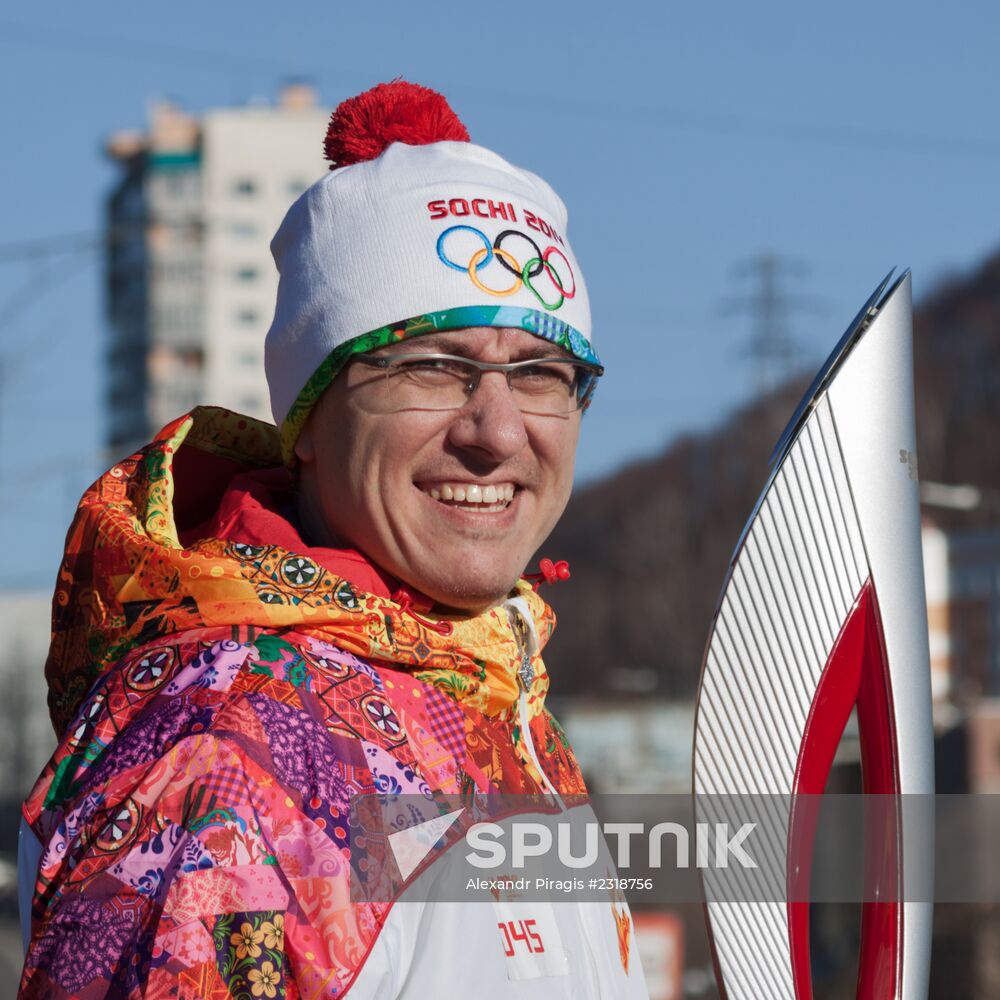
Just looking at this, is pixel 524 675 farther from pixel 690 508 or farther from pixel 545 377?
pixel 690 508

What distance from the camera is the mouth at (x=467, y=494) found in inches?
83.1

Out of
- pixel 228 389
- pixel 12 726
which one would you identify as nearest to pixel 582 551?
pixel 228 389

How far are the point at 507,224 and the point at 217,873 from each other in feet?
2.92

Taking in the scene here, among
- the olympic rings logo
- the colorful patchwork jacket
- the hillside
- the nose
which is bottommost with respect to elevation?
the colorful patchwork jacket

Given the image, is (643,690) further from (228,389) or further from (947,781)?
(947,781)

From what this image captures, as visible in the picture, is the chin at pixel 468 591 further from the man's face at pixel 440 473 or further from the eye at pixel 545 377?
the eye at pixel 545 377

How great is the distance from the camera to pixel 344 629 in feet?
6.44

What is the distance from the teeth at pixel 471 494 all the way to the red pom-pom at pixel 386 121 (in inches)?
17.8

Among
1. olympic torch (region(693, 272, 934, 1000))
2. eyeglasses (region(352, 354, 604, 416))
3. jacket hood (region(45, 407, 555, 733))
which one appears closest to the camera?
jacket hood (region(45, 407, 555, 733))

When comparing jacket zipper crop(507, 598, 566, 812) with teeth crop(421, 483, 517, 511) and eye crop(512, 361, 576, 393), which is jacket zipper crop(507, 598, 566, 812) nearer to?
teeth crop(421, 483, 517, 511)

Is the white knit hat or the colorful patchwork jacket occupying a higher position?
the white knit hat

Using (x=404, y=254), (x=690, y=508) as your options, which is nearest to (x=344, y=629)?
(x=404, y=254)

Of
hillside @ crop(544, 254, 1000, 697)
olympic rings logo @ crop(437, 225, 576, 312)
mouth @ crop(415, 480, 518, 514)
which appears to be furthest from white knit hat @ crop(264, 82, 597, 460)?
hillside @ crop(544, 254, 1000, 697)

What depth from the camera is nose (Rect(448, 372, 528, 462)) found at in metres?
2.07
